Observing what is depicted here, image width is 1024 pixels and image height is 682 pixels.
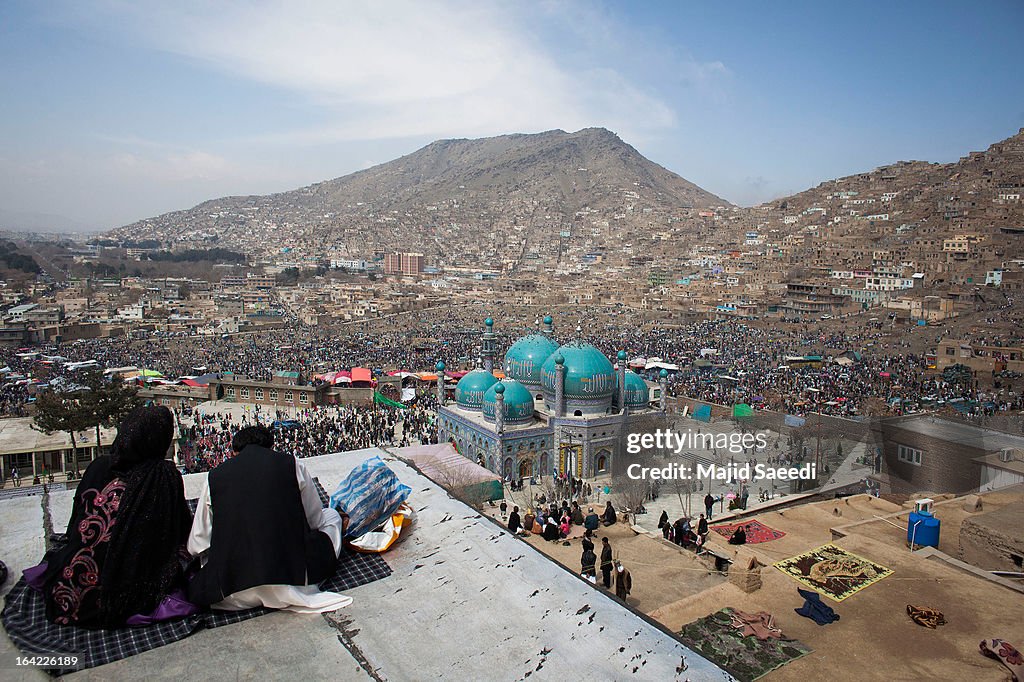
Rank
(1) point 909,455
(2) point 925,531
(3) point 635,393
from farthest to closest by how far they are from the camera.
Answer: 1. (3) point 635,393
2. (1) point 909,455
3. (2) point 925,531

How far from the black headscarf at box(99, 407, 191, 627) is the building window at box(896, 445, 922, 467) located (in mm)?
14188

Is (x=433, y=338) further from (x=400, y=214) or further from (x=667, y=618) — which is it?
(x=400, y=214)

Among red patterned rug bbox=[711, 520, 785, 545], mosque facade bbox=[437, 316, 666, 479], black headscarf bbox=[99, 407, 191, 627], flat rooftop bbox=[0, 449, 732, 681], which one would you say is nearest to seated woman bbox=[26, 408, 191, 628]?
black headscarf bbox=[99, 407, 191, 627]

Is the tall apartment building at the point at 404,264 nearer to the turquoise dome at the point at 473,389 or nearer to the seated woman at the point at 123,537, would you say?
the turquoise dome at the point at 473,389

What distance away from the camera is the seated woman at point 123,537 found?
340 centimetres

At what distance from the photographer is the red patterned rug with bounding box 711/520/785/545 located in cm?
1002

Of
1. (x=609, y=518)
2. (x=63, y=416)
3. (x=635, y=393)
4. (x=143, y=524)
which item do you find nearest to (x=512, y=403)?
(x=635, y=393)

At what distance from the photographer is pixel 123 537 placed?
344cm

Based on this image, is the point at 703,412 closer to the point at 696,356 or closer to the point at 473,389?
the point at 473,389

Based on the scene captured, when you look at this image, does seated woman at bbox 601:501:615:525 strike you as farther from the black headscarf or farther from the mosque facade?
the black headscarf

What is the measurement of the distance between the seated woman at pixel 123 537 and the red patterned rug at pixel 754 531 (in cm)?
847

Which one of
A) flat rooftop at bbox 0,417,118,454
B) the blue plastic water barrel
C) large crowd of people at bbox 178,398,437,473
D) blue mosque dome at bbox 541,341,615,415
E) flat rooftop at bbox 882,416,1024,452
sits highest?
blue mosque dome at bbox 541,341,615,415

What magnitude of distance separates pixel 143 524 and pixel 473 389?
13578 millimetres

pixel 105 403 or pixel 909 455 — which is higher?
pixel 105 403
